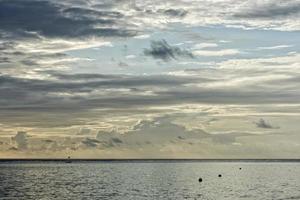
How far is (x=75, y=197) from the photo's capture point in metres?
106

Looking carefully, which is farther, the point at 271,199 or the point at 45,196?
the point at 45,196

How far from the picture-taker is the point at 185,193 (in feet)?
381

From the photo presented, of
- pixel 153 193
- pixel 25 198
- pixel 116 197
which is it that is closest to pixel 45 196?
pixel 25 198

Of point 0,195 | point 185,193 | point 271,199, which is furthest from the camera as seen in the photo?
point 185,193

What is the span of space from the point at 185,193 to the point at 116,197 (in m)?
17.7

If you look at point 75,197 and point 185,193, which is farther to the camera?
point 185,193

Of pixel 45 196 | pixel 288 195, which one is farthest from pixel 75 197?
pixel 288 195

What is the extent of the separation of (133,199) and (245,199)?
20.3 metres

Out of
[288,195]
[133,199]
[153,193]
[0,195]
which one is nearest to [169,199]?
[133,199]

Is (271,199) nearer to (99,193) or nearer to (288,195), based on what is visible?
(288,195)

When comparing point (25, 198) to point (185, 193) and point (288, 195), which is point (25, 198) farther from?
point (288, 195)

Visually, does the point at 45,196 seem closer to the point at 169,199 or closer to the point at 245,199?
the point at 169,199

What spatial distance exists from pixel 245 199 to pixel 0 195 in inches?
1832

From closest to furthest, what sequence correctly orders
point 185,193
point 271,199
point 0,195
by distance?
point 271,199
point 0,195
point 185,193
